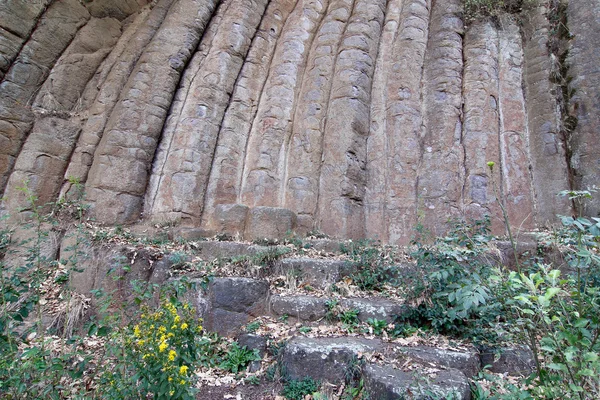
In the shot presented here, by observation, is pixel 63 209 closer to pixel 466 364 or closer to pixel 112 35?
pixel 112 35

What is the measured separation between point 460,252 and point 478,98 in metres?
4.99

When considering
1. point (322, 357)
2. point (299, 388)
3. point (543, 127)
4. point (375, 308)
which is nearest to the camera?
point (299, 388)

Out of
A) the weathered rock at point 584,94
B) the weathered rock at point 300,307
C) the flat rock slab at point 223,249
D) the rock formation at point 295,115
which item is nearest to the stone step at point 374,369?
the weathered rock at point 300,307

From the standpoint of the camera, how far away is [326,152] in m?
7.07

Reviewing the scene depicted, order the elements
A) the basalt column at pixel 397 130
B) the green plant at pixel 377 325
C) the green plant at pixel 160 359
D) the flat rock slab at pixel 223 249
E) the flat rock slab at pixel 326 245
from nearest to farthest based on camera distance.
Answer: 1. the green plant at pixel 160 359
2. the green plant at pixel 377 325
3. the flat rock slab at pixel 223 249
4. the flat rock slab at pixel 326 245
5. the basalt column at pixel 397 130

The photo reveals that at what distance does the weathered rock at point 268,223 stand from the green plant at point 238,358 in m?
2.32

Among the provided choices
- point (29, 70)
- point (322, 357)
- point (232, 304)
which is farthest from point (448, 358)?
point (29, 70)

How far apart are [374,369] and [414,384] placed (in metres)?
0.39

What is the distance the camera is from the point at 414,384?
291 centimetres

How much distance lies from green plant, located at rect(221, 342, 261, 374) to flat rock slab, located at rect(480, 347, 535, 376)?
228 cm

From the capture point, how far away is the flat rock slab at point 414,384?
2850mm

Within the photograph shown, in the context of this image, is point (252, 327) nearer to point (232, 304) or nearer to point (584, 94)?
point (232, 304)

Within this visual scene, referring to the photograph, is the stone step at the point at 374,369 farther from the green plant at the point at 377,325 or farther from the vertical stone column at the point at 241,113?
the vertical stone column at the point at 241,113

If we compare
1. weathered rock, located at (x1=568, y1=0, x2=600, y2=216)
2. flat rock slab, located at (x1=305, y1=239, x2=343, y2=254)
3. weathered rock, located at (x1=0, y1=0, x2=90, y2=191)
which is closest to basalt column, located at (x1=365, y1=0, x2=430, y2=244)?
flat rock slab, located at (x1=305, y1=239, x2=343, y2=254)
